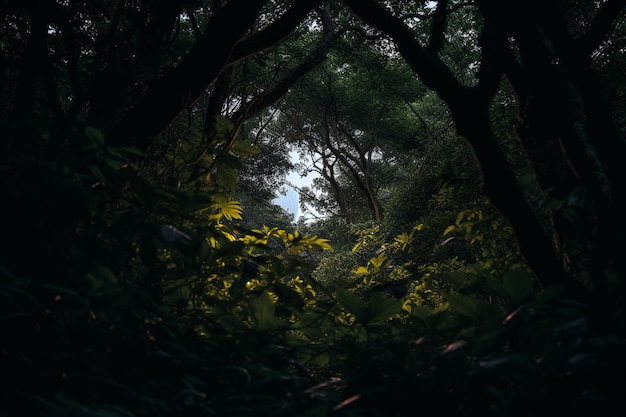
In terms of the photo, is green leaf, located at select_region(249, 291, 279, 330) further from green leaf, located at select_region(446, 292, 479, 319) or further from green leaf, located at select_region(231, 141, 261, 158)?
green leaf, located at select_region(231, 141, 261, 158)

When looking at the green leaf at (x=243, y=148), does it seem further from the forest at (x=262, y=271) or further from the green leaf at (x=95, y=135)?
the green leaf at (x=95, y=135)

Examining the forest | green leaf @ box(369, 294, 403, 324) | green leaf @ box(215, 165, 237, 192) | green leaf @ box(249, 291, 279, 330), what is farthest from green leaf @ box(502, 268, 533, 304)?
green leaf @ box(215, 165, 237, 192)

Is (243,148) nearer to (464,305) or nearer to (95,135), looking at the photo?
(95,135)

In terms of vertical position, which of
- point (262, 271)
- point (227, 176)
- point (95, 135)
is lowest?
point (262, 271)

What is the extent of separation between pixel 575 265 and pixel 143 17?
1.92m

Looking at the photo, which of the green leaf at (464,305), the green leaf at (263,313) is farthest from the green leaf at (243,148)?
the green leaf at (464,305)

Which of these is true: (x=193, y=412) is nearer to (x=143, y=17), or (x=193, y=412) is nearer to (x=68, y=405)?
(x=68, y=405)

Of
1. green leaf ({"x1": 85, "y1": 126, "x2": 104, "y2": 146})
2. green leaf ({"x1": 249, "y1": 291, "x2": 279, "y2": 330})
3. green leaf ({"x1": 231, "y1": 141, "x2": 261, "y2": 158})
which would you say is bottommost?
green leaf ({"x1": 249, "y1": 291, "x2": 279, "y2": 330})

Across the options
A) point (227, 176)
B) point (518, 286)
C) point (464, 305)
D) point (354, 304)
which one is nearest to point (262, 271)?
point (227, 176)

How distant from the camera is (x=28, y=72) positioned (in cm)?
237

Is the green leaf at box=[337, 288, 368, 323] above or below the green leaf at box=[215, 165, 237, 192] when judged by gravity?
below

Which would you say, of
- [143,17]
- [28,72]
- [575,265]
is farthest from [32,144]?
[575,265]

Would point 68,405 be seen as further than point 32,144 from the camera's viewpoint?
No

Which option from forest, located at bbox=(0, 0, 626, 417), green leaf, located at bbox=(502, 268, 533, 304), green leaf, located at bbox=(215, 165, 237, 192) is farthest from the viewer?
green leaf, located at bbox=(215, 165, 237, 192)
